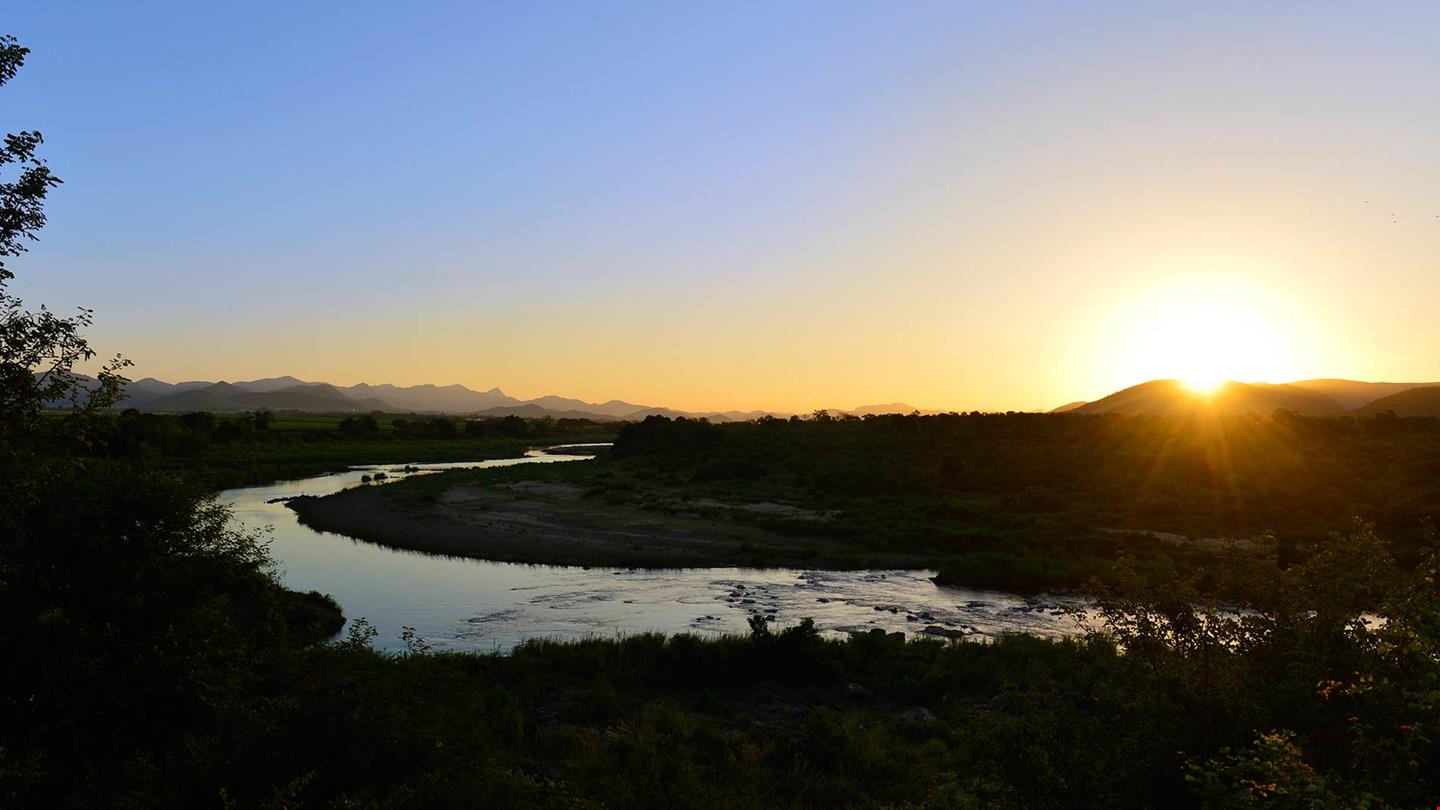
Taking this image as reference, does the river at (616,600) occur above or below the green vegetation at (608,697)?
below

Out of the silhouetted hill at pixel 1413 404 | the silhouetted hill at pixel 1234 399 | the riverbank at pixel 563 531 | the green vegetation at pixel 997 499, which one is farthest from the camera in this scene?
the silhouetted hill at pixel 1234 399

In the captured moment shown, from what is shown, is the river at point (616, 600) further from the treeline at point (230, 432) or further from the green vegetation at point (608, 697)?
the treeline at point (230, 432)

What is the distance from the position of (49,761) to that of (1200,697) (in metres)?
16.0

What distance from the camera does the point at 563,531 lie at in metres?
48.6

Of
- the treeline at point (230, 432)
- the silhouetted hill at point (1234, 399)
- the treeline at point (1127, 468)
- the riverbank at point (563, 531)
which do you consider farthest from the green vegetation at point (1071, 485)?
the silhouetted hill at point (1234, 399)

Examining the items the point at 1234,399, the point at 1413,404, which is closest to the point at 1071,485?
the point at 1413,404

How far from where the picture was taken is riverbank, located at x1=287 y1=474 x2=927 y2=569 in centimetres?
4144

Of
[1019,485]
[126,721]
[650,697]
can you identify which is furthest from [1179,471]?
[126,721]

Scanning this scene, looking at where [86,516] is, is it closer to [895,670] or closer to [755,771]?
[755,771]

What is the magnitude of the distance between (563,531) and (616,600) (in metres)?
16.6

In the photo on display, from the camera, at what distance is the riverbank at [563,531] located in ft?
136

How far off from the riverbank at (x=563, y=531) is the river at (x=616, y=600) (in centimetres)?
146

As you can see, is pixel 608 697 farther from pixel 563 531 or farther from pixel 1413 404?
pixel 1413 404

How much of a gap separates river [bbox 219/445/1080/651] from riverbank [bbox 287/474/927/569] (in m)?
1.46
